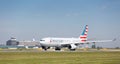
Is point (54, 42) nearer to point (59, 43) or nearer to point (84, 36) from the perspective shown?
point (59, 43)

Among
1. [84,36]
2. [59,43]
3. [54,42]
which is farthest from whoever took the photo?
[84,36]

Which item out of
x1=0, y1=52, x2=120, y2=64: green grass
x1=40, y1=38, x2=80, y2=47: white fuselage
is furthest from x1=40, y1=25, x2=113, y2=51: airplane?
x1=0, y1=52, x2=120, y2=64: green grass

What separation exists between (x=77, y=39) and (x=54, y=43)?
16722 millimetres

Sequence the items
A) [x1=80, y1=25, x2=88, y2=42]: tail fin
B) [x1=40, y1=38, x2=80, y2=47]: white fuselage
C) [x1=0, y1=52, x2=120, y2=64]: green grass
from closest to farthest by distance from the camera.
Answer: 1. [x1=0, y1=52, x2=120, y2=64]: green grass
2. [x1=40, y1=38, x2=80, y2=47]: white fuselage
3. [x1=80, y1=25, x2=88, y2=42]: tail fin

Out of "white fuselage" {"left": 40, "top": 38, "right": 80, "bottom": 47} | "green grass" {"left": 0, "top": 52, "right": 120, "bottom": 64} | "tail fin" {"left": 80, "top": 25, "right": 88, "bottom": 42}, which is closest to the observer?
"green grass" {"left": 0, "top": 52, "right": 120, "bottom": 64}

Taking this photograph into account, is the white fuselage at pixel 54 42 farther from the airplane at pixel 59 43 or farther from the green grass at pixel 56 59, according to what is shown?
the green grass at pixel 56 59

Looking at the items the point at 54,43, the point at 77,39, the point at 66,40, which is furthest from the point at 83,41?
the point at 54,43

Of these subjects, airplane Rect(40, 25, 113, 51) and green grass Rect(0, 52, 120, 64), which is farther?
airplane Rect(40, 25, 113, 51)

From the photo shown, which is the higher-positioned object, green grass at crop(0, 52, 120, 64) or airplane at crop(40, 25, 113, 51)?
airplane at crop(40, 25, 113, 51)

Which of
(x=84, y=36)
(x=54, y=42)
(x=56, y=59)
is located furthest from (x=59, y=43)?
(x=56, y=59)

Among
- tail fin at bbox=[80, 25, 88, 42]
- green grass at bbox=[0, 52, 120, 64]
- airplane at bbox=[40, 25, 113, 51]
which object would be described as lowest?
green grass at bbox=[0, 52, 120, 64]

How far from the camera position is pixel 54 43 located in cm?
10512

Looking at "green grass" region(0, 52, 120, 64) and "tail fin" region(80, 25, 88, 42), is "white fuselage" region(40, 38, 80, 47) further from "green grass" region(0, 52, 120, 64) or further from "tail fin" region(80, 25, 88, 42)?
"green grass" region(0, 52, 120, 64)

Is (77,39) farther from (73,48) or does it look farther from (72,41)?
(73,48)
